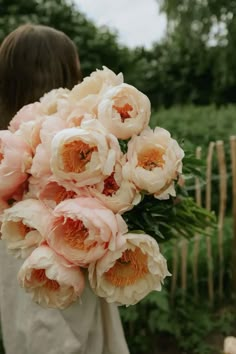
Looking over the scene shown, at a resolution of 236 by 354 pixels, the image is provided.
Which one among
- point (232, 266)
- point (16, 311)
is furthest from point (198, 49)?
point (16, 311)

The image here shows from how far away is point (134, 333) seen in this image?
13.6 ft

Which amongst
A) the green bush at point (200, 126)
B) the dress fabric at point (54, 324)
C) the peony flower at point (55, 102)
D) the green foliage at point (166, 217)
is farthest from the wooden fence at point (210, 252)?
the peony flower at point (55, 102)

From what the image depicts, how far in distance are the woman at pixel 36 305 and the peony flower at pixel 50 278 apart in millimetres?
233

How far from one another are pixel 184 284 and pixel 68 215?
340cm

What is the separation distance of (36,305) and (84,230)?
666 mm

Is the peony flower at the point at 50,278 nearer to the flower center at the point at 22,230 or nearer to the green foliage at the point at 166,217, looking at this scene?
the flower center at the point at 22,230

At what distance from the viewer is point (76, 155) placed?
125cm

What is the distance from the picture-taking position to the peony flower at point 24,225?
1.26 metres

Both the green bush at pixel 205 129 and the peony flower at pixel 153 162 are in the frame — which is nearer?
the peony flower at pixel 153 162

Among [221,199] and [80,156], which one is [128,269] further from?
[221,199]

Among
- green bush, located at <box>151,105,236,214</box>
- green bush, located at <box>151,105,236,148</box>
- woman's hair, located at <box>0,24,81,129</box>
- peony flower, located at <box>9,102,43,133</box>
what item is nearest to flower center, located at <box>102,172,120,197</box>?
peony flower, located at <box>9,102,43,133</box>

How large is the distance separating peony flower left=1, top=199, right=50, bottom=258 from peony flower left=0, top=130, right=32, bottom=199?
0.14ft

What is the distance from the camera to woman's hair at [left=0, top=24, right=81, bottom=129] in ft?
7.18

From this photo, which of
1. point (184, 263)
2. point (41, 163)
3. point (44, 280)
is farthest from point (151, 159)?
point (184, 263)
